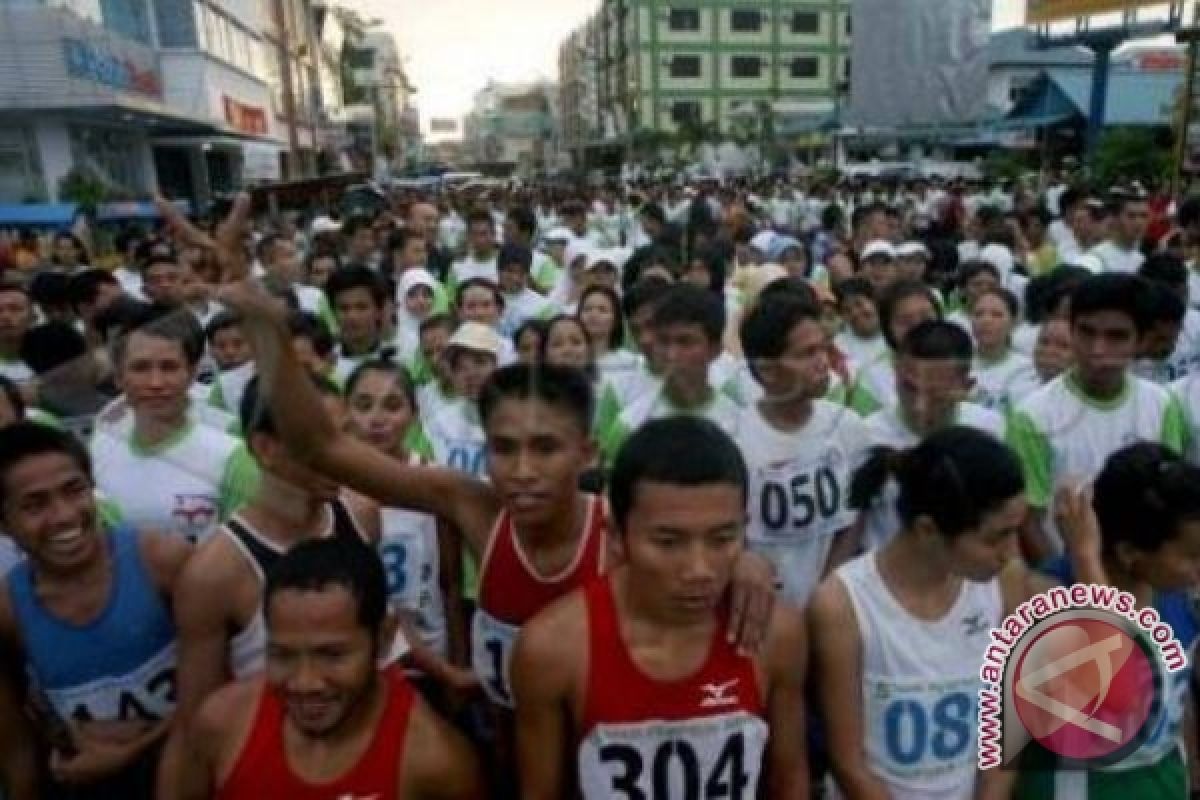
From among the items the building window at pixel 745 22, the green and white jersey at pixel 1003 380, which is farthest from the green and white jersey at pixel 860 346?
the building window at pixel 745 22

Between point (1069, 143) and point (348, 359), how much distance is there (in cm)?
3283

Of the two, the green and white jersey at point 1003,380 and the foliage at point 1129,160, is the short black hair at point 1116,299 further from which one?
the foliage at point 1129,160

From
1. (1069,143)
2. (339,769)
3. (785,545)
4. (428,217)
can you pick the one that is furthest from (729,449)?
(1069,143)

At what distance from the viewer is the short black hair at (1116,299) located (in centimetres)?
360

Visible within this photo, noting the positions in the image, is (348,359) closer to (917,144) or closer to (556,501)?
(556,501)

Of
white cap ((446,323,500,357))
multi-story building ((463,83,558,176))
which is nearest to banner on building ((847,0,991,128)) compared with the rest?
white cap ((446,323,500,357))

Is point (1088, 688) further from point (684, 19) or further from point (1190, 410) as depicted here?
point (684, 19)

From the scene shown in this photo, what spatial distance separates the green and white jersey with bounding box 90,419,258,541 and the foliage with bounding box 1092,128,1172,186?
1988cm

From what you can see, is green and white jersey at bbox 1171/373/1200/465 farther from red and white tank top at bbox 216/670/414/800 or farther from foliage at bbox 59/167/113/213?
foliage at bbox 59/167/113/213

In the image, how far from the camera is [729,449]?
2.22m

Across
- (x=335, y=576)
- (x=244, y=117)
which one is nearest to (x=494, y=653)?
(x=335, y=576)

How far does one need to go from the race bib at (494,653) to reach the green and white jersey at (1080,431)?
1915mm

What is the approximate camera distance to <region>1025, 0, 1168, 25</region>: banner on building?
20.4m

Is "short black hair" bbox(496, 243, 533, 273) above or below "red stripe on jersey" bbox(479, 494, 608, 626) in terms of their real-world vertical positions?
above
